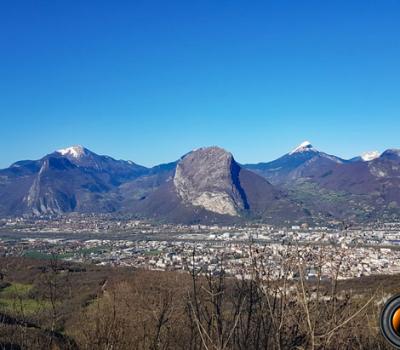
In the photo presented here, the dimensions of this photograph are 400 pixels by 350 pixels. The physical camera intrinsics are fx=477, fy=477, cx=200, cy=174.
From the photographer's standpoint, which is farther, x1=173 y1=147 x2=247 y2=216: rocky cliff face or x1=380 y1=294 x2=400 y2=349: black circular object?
x1=173 y1=147 x2=247 y2=216: rocky cliff face

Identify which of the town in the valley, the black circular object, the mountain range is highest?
the mountain range

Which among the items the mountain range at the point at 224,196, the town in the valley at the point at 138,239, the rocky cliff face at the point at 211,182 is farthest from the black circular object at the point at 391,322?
the rocky cliff face at the point at 211,182

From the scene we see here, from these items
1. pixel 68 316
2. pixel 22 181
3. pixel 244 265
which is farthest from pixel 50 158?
pixel 244 265

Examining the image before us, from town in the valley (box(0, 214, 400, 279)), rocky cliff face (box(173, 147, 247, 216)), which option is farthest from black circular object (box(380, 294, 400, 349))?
rocky cliff face (box(173, 147, 247, 216))

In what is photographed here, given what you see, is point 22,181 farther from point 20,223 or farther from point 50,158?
point 20,223

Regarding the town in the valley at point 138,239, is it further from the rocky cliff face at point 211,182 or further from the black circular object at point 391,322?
the black circular object at point 391,322

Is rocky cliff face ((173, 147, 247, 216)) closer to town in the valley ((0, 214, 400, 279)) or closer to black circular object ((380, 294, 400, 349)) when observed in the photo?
town in the valley ((0, 214, 400, 279))
